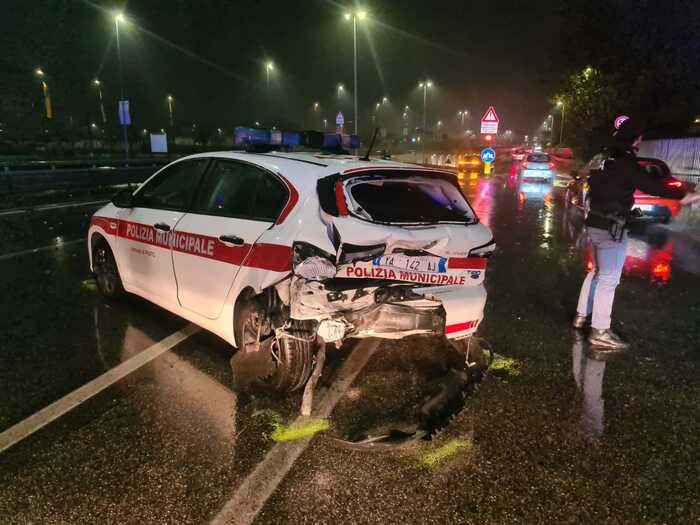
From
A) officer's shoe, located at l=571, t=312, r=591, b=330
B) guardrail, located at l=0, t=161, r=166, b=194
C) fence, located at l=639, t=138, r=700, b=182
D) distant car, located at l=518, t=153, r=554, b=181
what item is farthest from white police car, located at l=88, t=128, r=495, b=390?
distant car, located at l=518, t=153, r=554, b=181

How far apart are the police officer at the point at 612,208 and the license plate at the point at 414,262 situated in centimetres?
196

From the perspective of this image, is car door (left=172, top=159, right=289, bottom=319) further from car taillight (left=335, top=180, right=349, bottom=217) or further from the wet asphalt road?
the wet asphalt road

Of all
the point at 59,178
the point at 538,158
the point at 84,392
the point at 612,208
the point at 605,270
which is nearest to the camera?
the point at 84,392

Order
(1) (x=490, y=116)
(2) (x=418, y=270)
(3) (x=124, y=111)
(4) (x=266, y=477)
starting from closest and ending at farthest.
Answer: (4) (x=266, y=477) → (2) (x=418, y=270) → (1) (x=490, y=116) → (3) (x=124, y=111)

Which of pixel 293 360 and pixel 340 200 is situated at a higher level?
pixel 340 200

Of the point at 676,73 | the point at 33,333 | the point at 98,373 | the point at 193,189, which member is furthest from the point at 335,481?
the point at 676,73

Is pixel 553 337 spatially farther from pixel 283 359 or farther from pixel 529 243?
pixel 529 243

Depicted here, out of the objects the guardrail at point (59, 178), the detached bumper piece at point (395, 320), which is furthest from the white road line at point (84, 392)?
the guardrail at point (59, 178)

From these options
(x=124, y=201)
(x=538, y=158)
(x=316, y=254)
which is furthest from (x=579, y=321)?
(x=538, y=158)

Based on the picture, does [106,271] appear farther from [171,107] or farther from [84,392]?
[171,107]

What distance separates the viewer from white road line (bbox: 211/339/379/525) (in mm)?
2633

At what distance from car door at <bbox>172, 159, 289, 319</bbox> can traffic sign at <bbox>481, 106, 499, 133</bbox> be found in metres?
18.2

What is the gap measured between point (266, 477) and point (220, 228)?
1923 mm

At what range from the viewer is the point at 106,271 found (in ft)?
19.2
